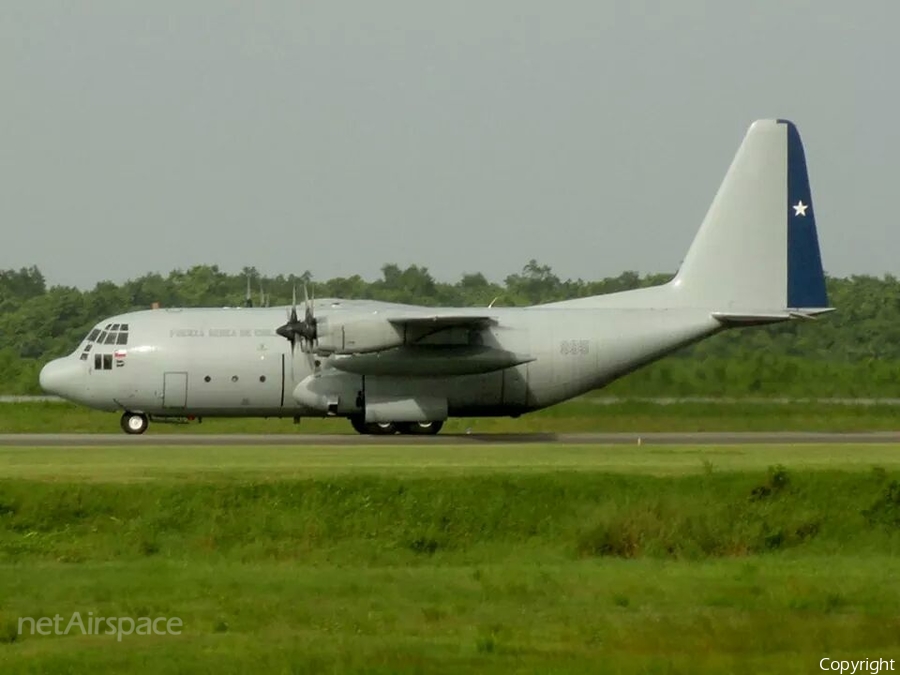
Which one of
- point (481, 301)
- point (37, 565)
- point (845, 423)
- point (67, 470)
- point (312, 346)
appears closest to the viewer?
point (37, 565)

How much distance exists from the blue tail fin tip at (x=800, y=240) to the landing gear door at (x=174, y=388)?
16186 millimetres

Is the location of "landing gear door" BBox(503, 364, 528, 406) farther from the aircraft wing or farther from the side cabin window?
the side cabin window

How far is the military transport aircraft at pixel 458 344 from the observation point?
127 feet

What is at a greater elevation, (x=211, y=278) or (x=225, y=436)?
(x=211, y=278)

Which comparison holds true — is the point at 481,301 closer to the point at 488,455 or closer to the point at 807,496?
the point at 488,455

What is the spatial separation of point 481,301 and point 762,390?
2604 cm

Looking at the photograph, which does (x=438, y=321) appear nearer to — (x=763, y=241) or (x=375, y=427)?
(x=375, y=427)

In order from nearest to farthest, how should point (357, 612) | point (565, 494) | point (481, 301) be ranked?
point (357, 612) < point (565, 494) < point (481, 301)

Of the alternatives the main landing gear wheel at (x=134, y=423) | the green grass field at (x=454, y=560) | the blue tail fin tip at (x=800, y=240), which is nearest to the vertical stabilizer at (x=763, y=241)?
the blue tail fin tip at (x=800, y=240)

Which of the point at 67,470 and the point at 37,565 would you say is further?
the point at 67,470

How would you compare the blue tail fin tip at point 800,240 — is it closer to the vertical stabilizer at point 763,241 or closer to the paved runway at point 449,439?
the vertical stabilizer at point 763,241

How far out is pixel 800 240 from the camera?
132 ft

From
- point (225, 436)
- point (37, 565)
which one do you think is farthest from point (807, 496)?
point (225, 436)

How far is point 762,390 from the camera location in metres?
44.1
